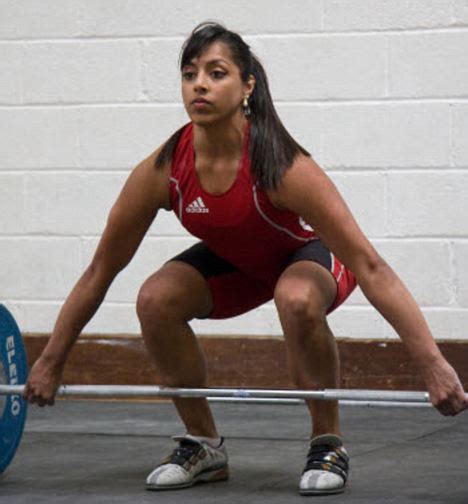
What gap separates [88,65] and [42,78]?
172 mm

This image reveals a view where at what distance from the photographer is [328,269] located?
135 inches

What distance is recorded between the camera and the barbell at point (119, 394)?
318 cm

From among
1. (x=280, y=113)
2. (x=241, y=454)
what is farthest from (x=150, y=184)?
(x=280, y=113)

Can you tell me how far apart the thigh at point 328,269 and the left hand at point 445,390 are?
1.24 feet

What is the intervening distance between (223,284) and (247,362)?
1.41 m

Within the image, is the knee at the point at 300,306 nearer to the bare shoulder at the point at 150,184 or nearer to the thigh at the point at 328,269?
the thigh at the point at 328,269

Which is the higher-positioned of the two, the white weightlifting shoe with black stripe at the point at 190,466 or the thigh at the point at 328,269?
the thigh at the point at 328,269

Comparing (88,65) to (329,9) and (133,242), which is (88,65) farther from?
(133,242)

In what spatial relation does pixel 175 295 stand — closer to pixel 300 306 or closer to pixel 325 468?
pixel 300 306

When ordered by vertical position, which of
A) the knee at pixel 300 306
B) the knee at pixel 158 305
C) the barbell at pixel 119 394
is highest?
the knee at pixel 300 306

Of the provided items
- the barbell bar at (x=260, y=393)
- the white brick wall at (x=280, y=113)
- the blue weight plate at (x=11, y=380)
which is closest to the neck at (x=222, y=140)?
the barbell bar at (x=260, y=393)

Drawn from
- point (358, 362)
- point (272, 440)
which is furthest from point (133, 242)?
point (358, 362)

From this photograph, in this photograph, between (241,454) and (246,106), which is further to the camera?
(241,454)

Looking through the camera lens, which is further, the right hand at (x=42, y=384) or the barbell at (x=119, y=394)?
the right hand at (x=42, y=384)
